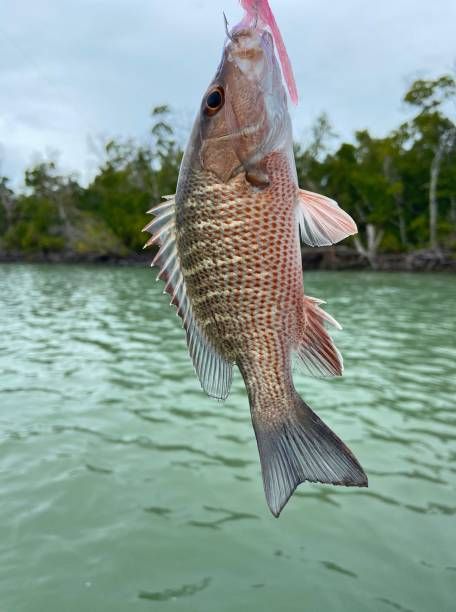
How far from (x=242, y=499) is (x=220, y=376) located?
15.1 feet

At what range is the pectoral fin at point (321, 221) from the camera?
1.71m

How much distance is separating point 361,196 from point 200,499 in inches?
1635

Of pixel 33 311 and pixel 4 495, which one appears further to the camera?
pixel 33 311

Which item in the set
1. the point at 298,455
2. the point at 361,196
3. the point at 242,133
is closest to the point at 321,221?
the point at 242,133

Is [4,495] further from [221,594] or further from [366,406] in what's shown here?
[366,406]

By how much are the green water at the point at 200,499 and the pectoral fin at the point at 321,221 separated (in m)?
3.59

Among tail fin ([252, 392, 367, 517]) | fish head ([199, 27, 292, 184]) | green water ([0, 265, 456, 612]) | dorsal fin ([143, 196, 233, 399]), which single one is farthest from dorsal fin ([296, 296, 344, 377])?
green water ([0, 265, 456, 612])

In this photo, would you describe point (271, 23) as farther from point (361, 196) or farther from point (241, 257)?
point (361, 196)

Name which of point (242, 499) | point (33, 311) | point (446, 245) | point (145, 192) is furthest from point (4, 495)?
point (145, 192)

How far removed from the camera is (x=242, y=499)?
238 inches

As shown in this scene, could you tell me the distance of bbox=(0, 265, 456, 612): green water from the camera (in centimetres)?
462

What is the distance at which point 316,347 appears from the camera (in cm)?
177

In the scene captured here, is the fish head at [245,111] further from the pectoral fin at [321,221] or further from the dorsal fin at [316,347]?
the dorsal fin at [316,347]

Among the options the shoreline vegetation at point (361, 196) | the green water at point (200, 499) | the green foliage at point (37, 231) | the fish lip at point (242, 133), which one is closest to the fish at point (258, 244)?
the fish lip at point (242, 133)
